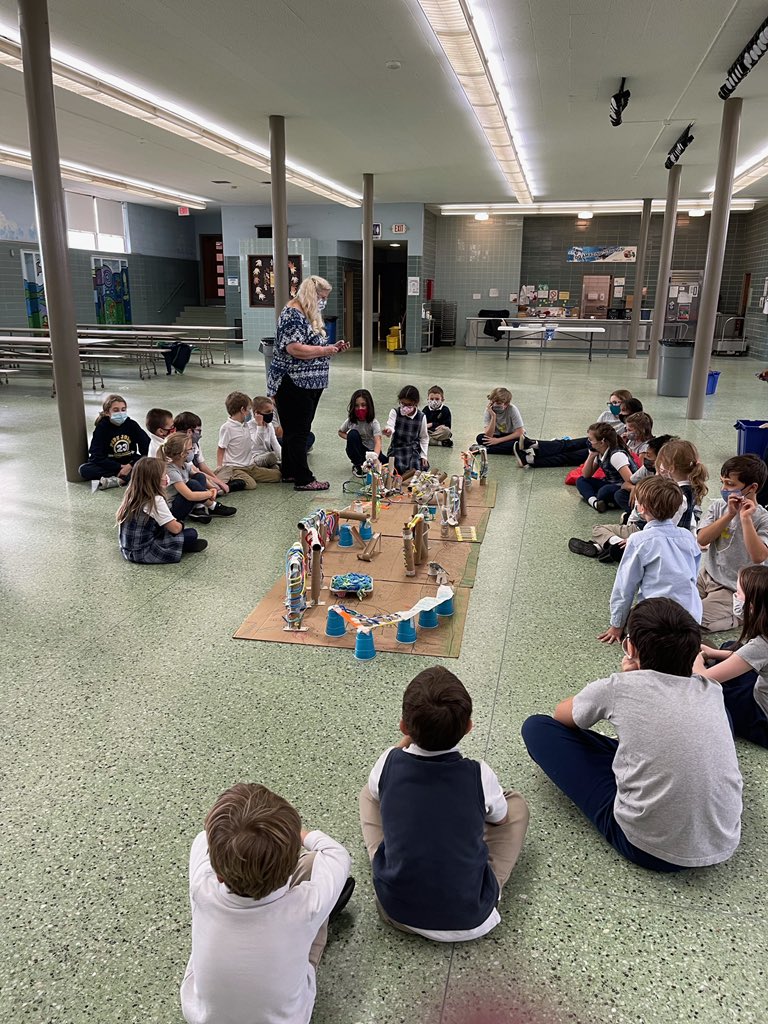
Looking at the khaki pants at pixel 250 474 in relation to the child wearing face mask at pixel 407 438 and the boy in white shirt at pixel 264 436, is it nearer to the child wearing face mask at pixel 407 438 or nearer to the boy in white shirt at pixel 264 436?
the boy in white shirt at pixel 264 436

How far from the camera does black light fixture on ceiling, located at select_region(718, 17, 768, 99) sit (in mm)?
6730

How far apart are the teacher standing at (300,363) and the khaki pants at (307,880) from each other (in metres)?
4.66

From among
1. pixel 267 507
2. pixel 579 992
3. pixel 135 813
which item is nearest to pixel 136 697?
pixel 135 813

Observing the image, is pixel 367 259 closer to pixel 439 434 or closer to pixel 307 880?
pixel 439 434

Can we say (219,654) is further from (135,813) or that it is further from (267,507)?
(267,507)

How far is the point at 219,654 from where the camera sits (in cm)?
362

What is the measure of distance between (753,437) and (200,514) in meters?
5.12

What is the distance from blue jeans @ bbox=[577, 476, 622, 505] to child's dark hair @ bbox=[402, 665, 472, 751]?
4348mm

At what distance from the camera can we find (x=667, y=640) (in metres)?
2.23

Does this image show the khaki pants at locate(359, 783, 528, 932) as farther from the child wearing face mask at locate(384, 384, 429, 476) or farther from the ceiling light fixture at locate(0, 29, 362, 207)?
the ceiling light fixture at locate(0, 29, 362, 207)

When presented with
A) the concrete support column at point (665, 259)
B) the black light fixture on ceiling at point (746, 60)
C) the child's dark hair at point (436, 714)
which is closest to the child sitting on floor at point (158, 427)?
the child's dark hair at point (436, 714)

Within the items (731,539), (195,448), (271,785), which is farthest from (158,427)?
(731,539)

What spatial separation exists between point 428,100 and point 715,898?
395 inches

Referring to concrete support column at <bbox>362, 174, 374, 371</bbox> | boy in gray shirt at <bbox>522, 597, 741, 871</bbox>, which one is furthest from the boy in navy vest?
concrete support column at <bbox>362, 174, 374, 371</bbox>
